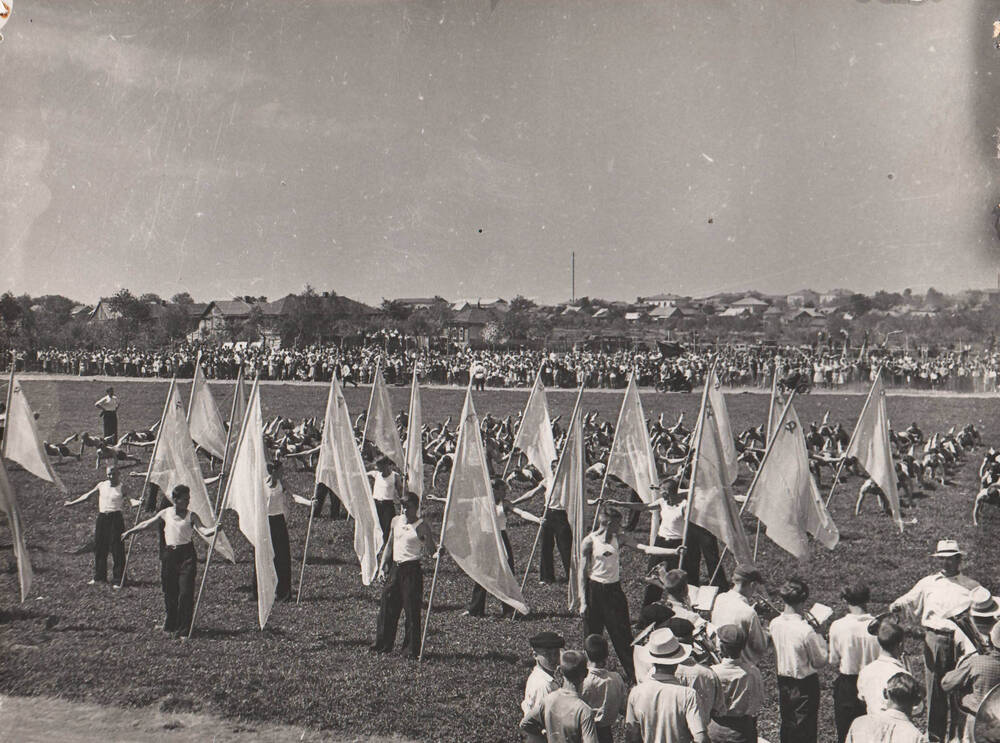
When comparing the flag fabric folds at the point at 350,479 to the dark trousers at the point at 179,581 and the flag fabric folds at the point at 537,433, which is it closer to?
the dark trousers at the point at 179,581

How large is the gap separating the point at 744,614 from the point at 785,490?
15.4 feet

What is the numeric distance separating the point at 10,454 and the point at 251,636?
7.11 m

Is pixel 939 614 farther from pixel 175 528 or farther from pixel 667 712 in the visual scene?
pixel 175 528

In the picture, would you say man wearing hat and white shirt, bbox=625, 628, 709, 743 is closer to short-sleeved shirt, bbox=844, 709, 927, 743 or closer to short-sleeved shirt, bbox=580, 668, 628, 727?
short-sleeved shirt, bbox=580, 668, 628, 727

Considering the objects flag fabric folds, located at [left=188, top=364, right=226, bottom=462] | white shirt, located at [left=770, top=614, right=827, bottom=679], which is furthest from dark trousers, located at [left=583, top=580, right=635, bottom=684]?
flag fabric folds, located at [left=188, top=364, right=226, bottom=462]

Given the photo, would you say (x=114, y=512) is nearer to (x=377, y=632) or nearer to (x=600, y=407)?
(x=377, y=632)

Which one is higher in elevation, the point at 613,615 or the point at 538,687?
the point at 538,687

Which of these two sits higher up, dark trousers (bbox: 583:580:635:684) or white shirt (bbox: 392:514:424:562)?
white shirt (bbox: 392:514:424:562)

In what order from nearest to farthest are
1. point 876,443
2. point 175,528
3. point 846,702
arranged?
point 846,702, point 175,528, point 876,443

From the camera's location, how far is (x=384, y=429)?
18688mm

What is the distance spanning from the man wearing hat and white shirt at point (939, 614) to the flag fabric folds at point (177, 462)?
9.52m

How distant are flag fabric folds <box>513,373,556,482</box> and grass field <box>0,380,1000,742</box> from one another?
1.46 m

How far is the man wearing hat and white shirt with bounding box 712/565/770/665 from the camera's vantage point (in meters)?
6.97

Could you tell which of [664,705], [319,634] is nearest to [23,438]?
[319,634]
